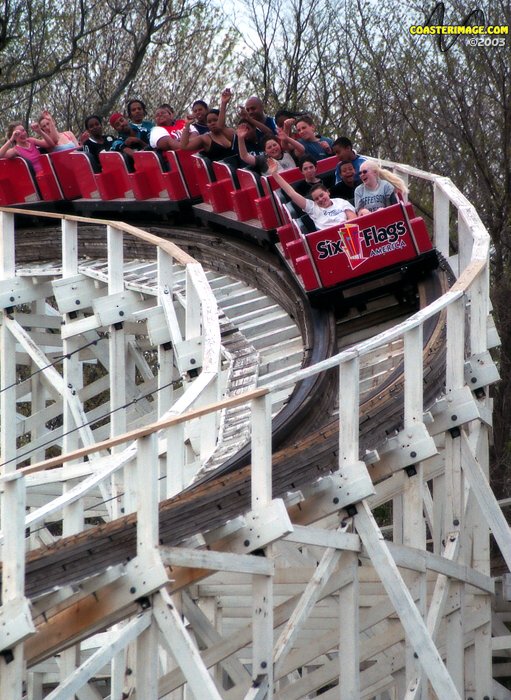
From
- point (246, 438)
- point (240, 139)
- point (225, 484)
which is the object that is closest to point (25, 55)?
point (240, 139)

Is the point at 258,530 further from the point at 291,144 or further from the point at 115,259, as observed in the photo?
the point at 291,144

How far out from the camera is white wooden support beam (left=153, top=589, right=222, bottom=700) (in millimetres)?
6332

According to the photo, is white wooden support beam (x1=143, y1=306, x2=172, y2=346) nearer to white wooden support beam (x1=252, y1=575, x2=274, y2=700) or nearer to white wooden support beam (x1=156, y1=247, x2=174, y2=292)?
white wooden support beam (x1=156, y1=247, x2=174, y2=292)

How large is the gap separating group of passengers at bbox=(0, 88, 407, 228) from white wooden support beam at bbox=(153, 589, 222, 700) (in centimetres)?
520

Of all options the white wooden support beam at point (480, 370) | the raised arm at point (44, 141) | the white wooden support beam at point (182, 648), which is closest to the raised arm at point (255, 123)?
the raised arm at point (44, 141)

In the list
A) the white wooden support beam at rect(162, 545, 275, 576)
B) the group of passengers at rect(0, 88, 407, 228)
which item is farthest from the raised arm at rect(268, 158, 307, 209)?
the white wooden support beam at rect(162, 545, 275, 576)

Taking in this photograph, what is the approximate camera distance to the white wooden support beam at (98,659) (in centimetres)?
614

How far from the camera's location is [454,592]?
8852 millimetres

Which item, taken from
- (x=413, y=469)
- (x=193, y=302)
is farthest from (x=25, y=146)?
(x=413, y=469)

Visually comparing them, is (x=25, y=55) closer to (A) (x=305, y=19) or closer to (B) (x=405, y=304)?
(A) (x=305, y=19)

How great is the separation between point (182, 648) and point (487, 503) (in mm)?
2810

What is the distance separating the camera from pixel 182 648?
6410mm

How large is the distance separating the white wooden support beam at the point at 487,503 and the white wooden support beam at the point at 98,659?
2.83 m

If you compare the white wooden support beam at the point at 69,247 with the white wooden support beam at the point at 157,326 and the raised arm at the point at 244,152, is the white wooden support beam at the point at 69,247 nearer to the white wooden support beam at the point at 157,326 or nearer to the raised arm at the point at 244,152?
the white wooden support beam at the point at 157,326
